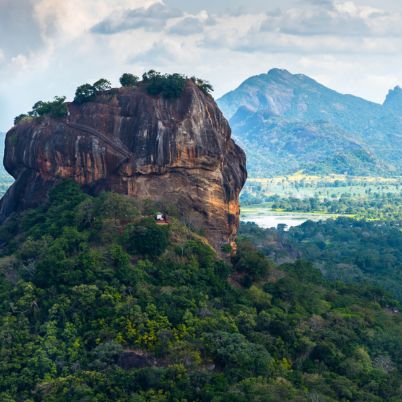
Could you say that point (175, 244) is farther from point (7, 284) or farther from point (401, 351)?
point (401, 351)

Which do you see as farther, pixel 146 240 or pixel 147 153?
pixel 147 153

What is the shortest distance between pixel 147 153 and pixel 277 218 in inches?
3534

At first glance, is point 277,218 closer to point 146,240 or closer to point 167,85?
point 167,85

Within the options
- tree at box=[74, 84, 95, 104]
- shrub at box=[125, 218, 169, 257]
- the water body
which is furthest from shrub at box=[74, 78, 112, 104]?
the water body

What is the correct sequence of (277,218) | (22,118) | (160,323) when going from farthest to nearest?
(277,218)
(22,118)
(160,323)

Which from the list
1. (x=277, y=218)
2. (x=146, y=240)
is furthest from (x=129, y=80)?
(x=277, y=218)

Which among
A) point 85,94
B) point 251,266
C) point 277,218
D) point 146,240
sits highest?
point 85,94

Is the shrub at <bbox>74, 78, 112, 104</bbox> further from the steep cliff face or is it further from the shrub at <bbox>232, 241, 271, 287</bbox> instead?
the shrub at <bbox>232, 241, 271, 287</bbox>

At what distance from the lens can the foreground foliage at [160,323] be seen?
2764 cm

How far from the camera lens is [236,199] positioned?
45.4m

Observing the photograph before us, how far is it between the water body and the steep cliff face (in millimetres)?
73991

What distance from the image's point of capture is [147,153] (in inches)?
1650

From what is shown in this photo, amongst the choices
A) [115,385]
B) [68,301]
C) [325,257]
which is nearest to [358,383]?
[115,385]

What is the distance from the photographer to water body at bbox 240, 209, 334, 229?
120812 mm
